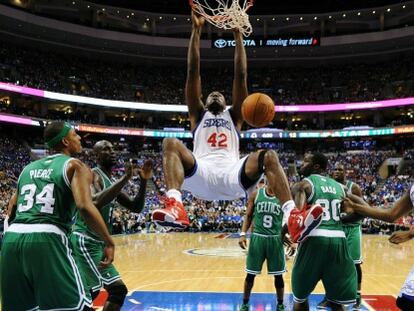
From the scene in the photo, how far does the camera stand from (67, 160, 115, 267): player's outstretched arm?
3.70 m

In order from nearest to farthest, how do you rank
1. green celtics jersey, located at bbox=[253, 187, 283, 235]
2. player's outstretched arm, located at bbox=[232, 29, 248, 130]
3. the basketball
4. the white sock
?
the white sock < the basketball < player's outstretched arm, located at bbox=[232, 29, 248, 130] < green celtics jersey, located at bbox=[253, 187, 283, 235]

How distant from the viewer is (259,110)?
4.37 meters

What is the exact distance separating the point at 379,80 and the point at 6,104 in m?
31.3

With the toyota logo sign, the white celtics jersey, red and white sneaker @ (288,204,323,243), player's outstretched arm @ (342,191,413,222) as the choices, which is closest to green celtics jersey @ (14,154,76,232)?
the white celtics jersey

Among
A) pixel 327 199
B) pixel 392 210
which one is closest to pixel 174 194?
pixel 392 210

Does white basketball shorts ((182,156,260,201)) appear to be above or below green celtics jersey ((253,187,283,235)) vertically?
above

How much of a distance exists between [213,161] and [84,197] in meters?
1.47

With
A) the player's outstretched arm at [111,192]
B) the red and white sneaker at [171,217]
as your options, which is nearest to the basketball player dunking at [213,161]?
the red and white sneaker at [171,217]

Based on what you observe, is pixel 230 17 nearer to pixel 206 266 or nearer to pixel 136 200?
pixel 136 200

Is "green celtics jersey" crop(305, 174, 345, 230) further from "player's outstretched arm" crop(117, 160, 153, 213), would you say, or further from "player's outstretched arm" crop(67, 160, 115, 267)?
"player's outstretched arm" crop(67, 160, 115, 267)

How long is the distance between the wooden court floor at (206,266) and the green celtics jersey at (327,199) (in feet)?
14.7

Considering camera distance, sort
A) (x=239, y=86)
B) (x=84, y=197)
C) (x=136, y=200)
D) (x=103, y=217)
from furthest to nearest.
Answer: (x=103, y=217), (x=136, y=200), (x=239, y=86), (x=84, y=197)

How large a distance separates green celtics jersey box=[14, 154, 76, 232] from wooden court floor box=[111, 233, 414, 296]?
6206mm

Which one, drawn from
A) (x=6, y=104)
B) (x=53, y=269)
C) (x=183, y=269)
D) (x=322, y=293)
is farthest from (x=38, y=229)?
(x=6, y=104)
